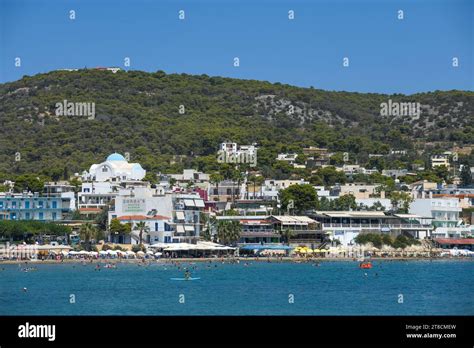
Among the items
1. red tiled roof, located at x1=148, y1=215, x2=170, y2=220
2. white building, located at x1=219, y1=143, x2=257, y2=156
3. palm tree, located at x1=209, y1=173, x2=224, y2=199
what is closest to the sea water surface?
red tiled roof, located at x1=148, y1=215, x2=170, y2=220

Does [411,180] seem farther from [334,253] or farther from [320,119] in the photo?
[320,119]

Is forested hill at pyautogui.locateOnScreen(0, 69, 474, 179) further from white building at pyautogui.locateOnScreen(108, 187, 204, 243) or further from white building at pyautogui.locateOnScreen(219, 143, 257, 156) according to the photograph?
white building at pyautogui.locateOnScreen(108, 187, 204, 243)

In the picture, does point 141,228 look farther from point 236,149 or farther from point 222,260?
point 236,149

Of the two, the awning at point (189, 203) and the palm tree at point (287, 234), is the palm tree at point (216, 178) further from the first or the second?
the palm tree at point (287, 234)

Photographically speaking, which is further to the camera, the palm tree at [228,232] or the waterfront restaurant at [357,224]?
the waterfront restaurant at [357,224]

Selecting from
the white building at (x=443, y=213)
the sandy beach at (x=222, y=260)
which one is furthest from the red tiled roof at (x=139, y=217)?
the white building at (x=443, y=213)

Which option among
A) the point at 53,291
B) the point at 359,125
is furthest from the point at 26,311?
the point at 359,125
